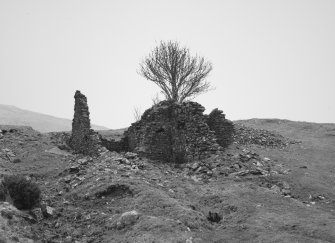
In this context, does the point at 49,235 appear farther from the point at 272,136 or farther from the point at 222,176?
the point at 272,136

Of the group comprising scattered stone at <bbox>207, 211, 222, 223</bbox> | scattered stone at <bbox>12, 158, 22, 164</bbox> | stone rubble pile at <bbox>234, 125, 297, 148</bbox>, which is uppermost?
stone rubble pile at <bbox>234, 125, 297, 148</bbox>

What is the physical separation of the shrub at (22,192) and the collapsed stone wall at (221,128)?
1125 centimetres

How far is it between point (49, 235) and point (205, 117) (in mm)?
11590

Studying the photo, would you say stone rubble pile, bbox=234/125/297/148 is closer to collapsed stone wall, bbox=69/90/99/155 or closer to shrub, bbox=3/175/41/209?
collapsed stone wall, bbox=69/90/99/155

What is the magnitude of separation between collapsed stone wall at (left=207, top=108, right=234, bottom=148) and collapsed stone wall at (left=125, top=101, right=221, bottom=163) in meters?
1.23

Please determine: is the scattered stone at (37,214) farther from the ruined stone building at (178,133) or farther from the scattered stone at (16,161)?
the ruined stone building at (178,133)

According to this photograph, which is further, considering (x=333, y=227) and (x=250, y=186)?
(x=250, y=186)

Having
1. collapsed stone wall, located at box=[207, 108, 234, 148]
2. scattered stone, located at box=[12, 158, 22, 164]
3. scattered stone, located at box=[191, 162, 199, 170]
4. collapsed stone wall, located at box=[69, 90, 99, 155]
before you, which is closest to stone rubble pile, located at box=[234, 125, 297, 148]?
collapsed stone wall, located at box=[207, 108, 234, 148]

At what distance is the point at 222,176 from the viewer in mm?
14773

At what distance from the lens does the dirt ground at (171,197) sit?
30.8 ft

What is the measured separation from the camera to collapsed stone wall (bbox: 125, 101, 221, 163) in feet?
57.8

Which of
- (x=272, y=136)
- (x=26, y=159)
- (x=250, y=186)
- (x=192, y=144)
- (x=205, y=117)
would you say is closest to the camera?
(x=250, y=186)

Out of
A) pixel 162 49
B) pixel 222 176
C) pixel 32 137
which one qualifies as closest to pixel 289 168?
pixel 222 176

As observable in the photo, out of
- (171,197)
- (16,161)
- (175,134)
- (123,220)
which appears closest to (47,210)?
(123,220)
